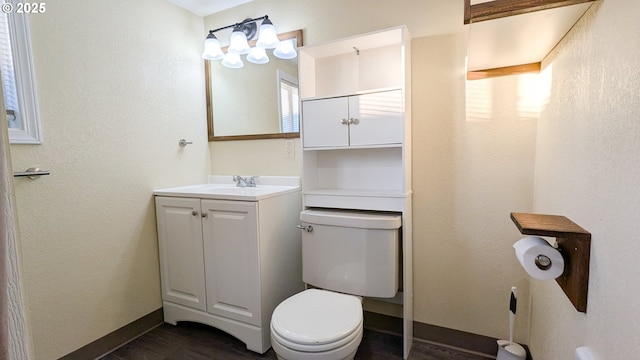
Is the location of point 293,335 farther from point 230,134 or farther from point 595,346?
point 230,134

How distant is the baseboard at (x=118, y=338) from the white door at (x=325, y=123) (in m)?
1.55

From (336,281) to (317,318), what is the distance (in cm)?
36

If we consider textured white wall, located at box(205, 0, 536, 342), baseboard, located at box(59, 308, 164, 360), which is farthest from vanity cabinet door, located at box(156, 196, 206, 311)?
textured white wall, located at box(205, 0, 536, 342)

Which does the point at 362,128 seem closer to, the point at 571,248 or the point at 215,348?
the point at 571,248

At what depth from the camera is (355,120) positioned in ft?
5.38

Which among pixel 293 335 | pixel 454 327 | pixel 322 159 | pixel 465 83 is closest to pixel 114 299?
pixel 293 335

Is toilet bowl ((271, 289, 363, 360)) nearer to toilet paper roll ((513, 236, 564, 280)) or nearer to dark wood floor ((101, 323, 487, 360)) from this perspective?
dark wood floor ((101, 323, 487, 360))

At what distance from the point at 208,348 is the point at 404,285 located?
1209mm

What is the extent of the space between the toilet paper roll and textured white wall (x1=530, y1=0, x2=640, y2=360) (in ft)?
0.34

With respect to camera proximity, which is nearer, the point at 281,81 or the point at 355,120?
the point at 355,120

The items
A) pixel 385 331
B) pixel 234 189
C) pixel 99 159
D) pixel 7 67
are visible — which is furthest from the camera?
pixel 234 189

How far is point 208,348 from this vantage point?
1.76 metres

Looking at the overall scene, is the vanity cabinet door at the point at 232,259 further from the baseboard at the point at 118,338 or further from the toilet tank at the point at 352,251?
the baseboard at the point at 118,338

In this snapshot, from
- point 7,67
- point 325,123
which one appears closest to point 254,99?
point 325,123
